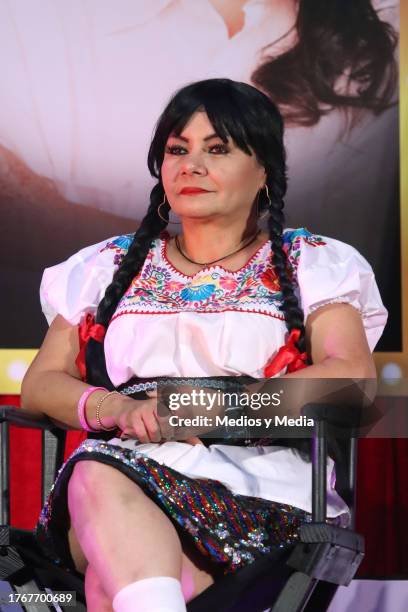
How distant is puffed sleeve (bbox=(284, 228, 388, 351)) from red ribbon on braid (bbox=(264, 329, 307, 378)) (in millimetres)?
68

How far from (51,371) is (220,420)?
22.9 inches

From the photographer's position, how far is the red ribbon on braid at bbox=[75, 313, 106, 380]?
88.2 inches

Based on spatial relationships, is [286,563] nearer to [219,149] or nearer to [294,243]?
[294,243]

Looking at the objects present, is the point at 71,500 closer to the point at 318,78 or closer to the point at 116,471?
the point at 116,471

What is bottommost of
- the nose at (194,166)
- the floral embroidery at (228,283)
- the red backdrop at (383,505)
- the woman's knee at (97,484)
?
the red backdrop at (383,505)

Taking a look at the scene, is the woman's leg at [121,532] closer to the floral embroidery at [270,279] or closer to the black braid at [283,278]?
the black braid at [283,278]

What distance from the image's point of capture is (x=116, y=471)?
1.74 metres

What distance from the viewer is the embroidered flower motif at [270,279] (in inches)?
85.9

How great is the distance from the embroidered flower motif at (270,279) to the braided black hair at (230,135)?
2cm

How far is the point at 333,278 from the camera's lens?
2.12 metres

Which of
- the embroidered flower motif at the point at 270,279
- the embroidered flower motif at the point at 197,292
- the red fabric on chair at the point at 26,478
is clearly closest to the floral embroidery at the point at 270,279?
the embroidered flower motif at the point at 270,279

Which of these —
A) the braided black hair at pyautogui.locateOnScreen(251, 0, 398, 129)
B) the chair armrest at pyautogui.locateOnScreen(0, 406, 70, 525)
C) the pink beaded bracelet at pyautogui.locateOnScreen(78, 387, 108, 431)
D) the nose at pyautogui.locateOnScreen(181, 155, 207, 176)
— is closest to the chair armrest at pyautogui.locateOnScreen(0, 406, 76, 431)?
the chair armrest at pyautogui.locateOnScreen(0, 406, 70, 525)

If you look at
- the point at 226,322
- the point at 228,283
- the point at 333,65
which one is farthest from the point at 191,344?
the point at 333,65

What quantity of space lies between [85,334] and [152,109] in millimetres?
1012
